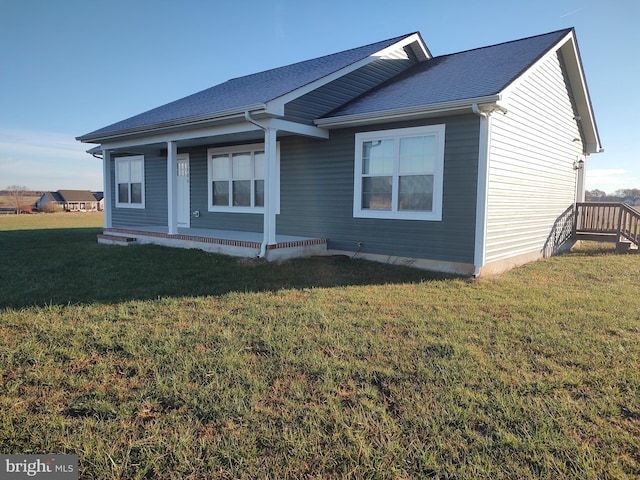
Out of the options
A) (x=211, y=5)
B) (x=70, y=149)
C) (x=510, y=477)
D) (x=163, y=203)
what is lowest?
(x=510, y=477)

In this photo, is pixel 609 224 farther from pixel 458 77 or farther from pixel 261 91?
pixel 261 91

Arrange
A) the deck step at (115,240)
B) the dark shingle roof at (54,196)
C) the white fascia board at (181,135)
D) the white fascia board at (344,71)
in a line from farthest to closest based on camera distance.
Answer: the dark shingle roof at (54,196)
the deck step at (115,240)
the white fascia board at (181,135)
the white fascia board at (344,71)

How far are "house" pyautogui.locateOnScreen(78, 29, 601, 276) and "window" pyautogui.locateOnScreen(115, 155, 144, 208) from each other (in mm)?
1820

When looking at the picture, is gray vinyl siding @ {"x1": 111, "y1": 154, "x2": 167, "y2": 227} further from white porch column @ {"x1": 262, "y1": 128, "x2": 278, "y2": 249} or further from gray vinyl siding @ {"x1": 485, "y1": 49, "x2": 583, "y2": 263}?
gray vinyl siding @ {"x1": 485, "y1": 49, "x2": 583, "y2": 263}

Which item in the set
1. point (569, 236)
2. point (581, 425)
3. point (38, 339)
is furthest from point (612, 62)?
point (38, 339)

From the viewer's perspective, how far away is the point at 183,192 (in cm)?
1248

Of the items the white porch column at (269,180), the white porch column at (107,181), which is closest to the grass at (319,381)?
the white porch column at (269,180)

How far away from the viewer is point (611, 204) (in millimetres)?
11695

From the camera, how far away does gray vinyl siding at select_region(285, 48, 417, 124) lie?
8580mm

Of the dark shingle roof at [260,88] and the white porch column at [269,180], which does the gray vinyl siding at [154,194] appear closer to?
the dark shingle roof at [260,88]

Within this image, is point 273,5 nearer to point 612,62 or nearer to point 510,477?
point 612,62

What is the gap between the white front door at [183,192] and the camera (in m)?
12.3

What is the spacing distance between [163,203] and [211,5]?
599 cm

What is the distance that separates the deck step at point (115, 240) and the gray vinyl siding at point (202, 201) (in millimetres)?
1797
